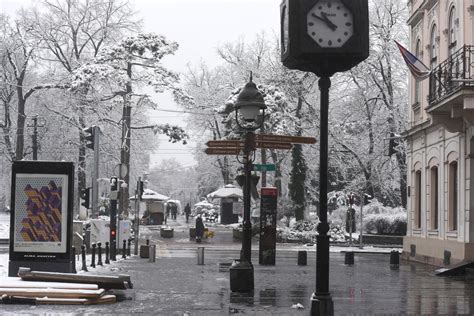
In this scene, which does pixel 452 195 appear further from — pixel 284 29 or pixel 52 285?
pixel 284 29

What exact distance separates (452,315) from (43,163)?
10133 mm

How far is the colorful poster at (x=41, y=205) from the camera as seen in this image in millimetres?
18016

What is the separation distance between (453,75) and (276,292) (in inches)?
427

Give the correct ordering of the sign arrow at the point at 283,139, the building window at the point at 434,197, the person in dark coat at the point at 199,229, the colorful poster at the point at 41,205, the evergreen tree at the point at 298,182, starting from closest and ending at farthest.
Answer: the sign arrow at the point at 283,139
the colorful poster at the point at 41,205
the building window at the point at 434,197
the person in dark coat at the point at 199,229
the evergreen tree at the point at 298,182

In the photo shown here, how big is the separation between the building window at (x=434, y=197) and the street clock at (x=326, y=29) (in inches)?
792

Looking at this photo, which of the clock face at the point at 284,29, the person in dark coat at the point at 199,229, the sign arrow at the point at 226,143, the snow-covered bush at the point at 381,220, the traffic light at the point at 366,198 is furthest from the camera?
the traffic light at the point at 366,198

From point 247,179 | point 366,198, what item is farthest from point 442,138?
point 366,198

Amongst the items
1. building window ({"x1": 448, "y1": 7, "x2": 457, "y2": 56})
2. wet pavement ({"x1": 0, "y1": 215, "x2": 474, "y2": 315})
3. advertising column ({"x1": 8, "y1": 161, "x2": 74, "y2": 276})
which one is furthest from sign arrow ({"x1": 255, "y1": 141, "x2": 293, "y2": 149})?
building window ({"x1": 448, "y1": 7, "x2": 457, "y2": 56})

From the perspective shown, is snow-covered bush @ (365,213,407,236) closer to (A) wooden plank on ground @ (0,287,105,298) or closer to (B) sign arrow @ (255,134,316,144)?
(B) sign arrow @ (255,134,316,144)

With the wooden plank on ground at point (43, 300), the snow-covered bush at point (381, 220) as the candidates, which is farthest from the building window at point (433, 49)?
the wooden plank on ground at point (43, 300)

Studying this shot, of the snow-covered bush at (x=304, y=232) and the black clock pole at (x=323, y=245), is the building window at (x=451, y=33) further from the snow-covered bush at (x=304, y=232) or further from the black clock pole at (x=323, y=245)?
the snow-covered bush at (x=304, y=232)

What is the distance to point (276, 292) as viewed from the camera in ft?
53.8

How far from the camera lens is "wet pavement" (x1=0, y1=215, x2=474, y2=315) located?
1329 cm

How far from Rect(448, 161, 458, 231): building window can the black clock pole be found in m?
17.5
